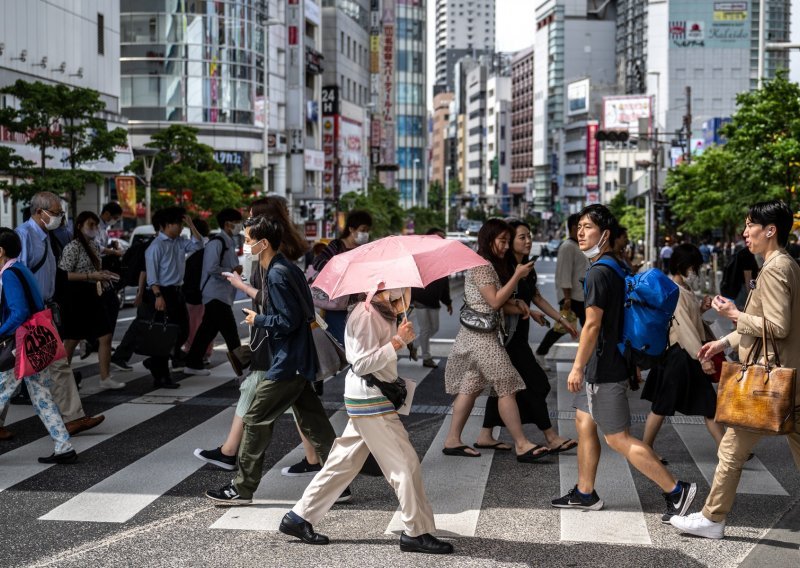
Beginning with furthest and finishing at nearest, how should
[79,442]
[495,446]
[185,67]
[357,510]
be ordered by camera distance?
[185,67]
[79,442]
[495,446]
[357,510]

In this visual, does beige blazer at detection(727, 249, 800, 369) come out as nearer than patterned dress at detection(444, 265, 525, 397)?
Yes

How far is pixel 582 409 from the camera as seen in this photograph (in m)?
6.75

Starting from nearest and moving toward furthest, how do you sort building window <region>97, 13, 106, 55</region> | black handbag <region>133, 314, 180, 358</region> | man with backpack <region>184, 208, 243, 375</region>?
black handbag <region>133, 314, 180, 358</region> < man with backpack <region>184, 208, 243, 375</region> < building window <region>97, 13, 106, 55</region>

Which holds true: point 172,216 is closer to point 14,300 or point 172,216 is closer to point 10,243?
point 10,243

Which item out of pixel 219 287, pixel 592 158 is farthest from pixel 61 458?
pixel 592 158

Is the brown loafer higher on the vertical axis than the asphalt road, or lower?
higher

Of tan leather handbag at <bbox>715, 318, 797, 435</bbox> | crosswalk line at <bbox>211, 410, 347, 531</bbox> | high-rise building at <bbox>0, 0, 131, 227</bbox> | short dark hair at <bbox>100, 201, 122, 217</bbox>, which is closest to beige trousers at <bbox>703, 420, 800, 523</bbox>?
tan leather handbag at <bbox>715, 318, 797, 435</bbox>

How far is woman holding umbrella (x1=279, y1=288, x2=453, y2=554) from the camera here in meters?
5.81

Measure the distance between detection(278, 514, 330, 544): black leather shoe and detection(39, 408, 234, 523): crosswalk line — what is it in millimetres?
1063

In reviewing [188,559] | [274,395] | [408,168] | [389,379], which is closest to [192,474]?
[274,395]

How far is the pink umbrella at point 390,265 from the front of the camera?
5.83 metres

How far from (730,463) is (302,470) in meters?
2.99

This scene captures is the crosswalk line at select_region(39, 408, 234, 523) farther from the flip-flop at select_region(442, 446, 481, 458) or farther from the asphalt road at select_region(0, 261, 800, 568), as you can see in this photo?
the flip-flop at select_region(442, 446, 481, 458)

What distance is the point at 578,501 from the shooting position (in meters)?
6.87
